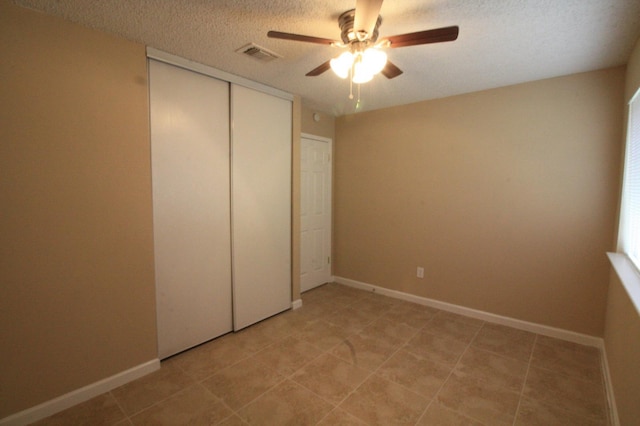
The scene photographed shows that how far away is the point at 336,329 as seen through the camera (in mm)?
2889

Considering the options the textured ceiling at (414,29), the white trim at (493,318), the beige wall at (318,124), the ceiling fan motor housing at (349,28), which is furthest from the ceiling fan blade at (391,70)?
the white trim at (493,318)

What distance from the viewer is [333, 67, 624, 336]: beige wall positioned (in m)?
2.50

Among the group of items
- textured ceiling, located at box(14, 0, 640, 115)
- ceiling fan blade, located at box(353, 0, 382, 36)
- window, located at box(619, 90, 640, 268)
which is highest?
textured ceiling, located at box(14, 0, 640, 115)

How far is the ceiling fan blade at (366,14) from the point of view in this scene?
4.22 feet

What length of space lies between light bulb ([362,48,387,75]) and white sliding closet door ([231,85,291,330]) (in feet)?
4.92

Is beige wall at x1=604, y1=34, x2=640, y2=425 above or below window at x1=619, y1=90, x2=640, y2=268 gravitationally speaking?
below

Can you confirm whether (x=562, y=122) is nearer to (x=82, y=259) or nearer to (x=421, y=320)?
(x=421, y=320)

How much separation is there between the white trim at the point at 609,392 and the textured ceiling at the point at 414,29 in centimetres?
231

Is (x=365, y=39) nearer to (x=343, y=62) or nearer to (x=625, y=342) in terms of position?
(x=343, y=62)

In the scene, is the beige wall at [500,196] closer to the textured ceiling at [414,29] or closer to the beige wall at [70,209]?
the textured ceiling at [414,29]

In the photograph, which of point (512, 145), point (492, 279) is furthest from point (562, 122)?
point (492, 279)

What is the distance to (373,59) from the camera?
5.18 ft

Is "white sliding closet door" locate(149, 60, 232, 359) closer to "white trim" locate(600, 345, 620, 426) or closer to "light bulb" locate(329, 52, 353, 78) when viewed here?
"light bulb" locate(329, 52, 353, 78)

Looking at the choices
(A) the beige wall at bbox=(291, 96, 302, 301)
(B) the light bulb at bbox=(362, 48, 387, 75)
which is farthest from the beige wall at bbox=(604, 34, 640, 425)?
(A) the beige wall at bbox=(291, 96, 302, 301)
